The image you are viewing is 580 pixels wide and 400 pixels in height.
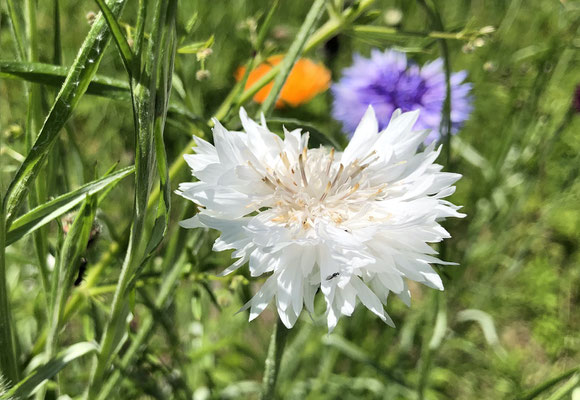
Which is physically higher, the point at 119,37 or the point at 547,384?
the point at 119,37

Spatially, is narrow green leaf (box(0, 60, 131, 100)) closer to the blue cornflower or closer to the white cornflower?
the white cornflower

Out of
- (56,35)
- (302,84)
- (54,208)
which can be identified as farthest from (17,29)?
(302,84)

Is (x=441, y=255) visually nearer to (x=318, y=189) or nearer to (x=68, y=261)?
(x=318, y=189)

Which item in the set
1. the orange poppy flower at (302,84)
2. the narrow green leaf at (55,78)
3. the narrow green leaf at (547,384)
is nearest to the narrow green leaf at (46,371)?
the narrow green leaf at (55,78)

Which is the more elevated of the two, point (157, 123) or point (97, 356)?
point (157, 123)

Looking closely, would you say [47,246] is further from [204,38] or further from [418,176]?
[204,38]

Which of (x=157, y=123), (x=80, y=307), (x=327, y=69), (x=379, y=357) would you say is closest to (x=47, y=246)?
(x=80, y=307)

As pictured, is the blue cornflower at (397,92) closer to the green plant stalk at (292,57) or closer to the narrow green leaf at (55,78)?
the green plant stalk at (292,57)
